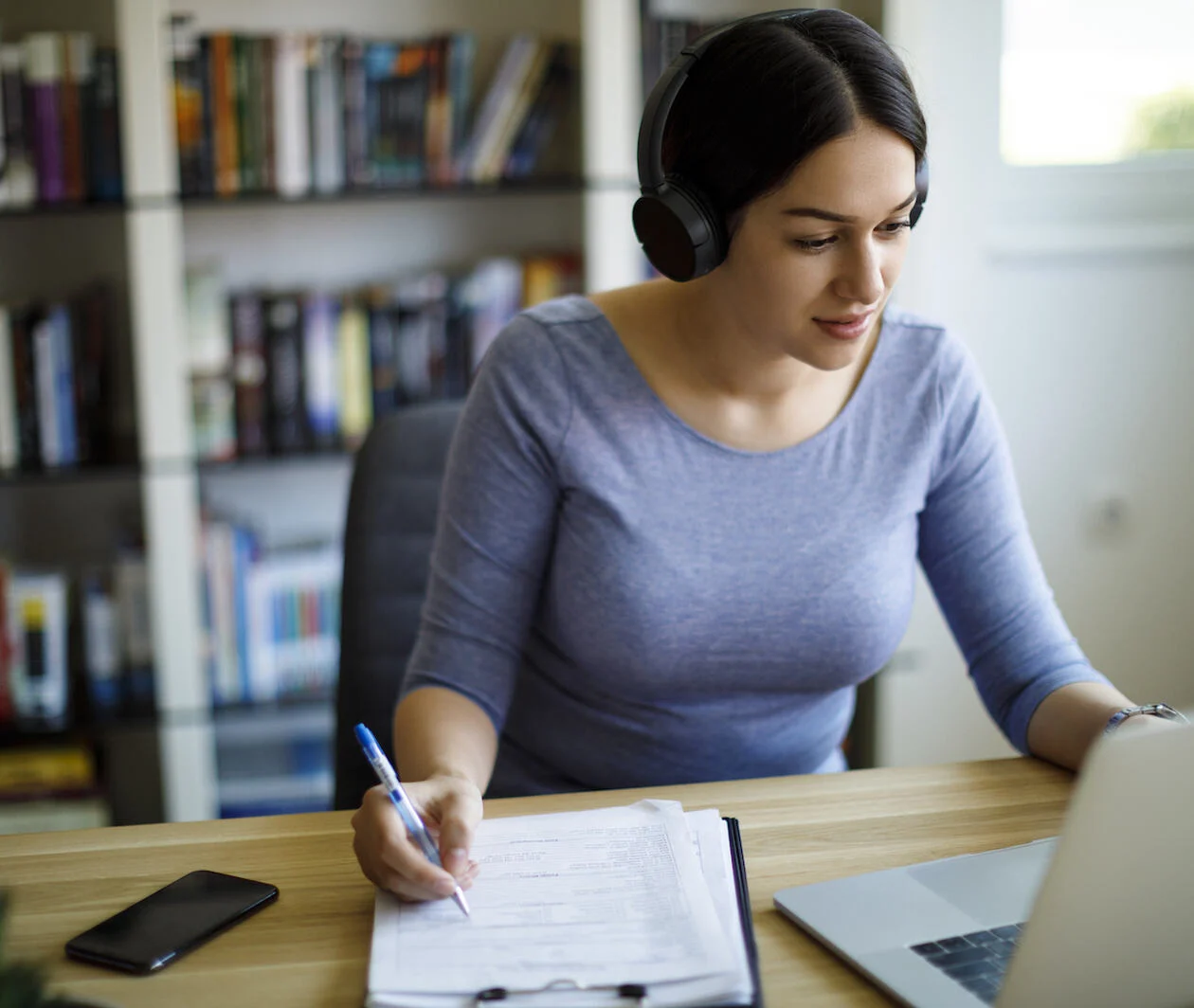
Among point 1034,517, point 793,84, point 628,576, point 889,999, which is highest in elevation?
point 793,84

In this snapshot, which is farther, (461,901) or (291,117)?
(291,117)

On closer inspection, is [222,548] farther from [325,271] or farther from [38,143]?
[38,143]

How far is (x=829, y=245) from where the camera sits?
102 cm

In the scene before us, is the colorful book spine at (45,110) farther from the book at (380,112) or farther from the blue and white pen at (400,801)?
the blue and white pen at (400,801)

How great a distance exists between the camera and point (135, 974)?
71 cm

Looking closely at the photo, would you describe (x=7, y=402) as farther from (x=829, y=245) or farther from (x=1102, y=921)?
(x=1102, y=921)

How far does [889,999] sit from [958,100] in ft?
6.33

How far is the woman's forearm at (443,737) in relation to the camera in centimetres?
99

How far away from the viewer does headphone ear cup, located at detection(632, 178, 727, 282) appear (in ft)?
3.37

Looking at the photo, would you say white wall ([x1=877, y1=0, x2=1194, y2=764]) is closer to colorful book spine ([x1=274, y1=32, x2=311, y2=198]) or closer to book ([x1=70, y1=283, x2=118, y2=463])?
colorful book spine ([x1=274, y1=32, x2=311, y2=198])

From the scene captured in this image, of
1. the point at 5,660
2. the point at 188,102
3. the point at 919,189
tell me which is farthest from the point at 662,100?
the point at 5,660

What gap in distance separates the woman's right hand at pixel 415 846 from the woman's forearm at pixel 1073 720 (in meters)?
0.51

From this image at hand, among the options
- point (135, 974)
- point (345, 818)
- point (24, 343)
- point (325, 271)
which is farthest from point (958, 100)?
point (135, 974)

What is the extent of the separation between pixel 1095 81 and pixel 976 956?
206cm
